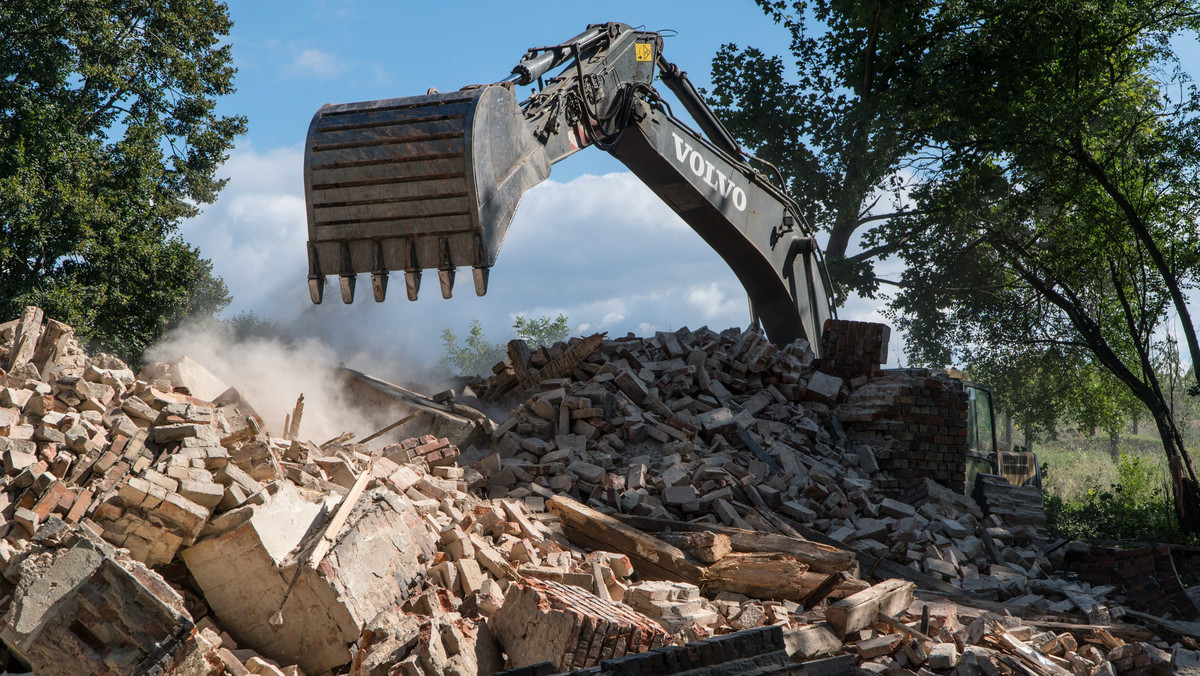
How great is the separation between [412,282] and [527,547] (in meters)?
2.23

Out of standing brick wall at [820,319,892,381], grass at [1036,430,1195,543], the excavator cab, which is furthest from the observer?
grass at [1036,430,1195,543]

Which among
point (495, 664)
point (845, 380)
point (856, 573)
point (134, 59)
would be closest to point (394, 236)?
point (495, 664)

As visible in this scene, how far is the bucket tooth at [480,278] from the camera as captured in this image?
6.69 m

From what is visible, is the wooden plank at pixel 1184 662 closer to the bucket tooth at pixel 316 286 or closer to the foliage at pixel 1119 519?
the foliage at pixel 1119 519

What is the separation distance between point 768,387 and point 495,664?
6805mm

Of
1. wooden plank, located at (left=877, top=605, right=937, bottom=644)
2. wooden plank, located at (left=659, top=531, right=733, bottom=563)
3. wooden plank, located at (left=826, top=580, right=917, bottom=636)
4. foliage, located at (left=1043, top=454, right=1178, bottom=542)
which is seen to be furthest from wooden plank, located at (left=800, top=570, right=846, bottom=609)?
foliage, located at (left=1043, top=454, right=1178, bottom=542)

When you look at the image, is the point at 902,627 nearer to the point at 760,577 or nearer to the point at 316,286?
the point at 760,577

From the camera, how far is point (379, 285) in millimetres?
6941

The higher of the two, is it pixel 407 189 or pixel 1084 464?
pixel 407 189

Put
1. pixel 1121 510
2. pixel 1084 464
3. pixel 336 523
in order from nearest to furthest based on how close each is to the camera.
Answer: pixel 336 523, pixel 1121 510, pixel 1084 464

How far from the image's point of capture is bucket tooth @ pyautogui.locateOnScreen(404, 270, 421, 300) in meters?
6.85

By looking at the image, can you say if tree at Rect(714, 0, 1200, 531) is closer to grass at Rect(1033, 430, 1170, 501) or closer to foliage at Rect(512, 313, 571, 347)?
grass at Rect(1033, 430, 1170, 501)

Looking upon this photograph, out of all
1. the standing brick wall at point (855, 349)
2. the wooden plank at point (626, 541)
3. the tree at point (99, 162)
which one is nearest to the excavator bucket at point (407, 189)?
the wooden plank at point (626, 541)

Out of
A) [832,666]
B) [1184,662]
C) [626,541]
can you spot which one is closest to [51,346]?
[626,541]
